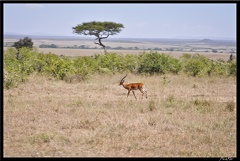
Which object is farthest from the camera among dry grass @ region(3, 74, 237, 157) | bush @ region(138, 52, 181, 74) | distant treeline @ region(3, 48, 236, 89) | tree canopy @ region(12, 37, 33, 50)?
tree canopy @ region(12, 37, 33, 50)

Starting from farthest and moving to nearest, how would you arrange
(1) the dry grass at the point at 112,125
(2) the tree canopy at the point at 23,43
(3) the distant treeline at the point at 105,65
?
(2) the tree canopy at the point at 23,43 < (3) the distant treeline at the point at 105,65 < (1) the dry grass at the point at 112,125

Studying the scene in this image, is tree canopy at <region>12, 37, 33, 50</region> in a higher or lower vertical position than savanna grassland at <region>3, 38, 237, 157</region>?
higher

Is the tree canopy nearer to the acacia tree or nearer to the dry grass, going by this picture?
the acacia tree

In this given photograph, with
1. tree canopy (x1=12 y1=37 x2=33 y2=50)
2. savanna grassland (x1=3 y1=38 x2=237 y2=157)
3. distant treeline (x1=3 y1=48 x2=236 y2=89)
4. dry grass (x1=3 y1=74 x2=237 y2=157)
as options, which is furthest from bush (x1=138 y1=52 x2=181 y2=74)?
tree canopy (x1=12 y1=37 x2=33 y2=50)

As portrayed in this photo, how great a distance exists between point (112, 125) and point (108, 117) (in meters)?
0.78

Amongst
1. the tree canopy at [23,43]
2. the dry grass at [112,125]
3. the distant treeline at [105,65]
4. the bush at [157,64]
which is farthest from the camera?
the tree canopy at [23,43]

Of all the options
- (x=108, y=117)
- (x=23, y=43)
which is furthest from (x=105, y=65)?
(x=23, y=43)

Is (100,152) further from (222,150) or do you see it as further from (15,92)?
(15,92)

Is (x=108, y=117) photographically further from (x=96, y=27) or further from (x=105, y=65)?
(x=96, y=27)

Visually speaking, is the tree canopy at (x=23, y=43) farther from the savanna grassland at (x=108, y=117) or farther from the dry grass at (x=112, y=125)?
the dry grass at (x=112, y=125)

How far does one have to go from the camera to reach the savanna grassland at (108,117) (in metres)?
6.00

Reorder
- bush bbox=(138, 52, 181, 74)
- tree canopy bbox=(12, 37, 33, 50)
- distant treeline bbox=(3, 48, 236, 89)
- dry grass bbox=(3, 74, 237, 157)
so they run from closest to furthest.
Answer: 1. dry grass bbox=(3, 74, 237, 157)
2. distant treeline bbox=(3, 48, 236, 89)
3. bush bbox=(138, 52, 181, 74)
4. tree canopy bbox=(12, 37, 33, 50)

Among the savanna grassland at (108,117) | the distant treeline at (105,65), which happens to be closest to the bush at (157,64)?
the distant treeline at (105,65)

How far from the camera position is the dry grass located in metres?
5.93
